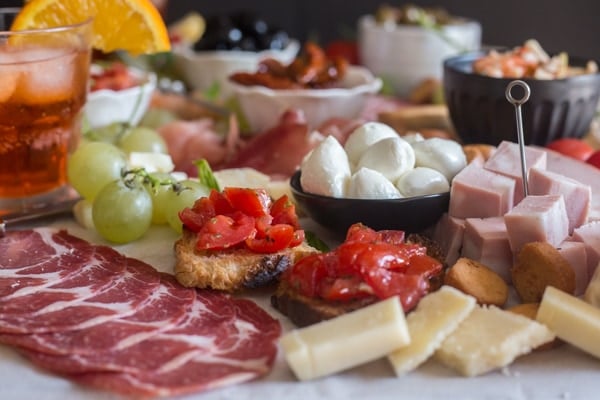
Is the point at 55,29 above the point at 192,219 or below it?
above

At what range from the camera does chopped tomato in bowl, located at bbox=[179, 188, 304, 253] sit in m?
1.22

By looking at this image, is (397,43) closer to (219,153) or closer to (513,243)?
(219,153)

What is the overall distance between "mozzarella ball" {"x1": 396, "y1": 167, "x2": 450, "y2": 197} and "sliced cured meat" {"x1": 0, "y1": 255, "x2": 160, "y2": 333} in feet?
1.44

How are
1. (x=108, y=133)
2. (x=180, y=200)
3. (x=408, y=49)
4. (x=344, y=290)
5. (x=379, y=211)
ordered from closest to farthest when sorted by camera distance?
(x=344, y=290), (x=379, y=211), (x=180, y=200), (x=108, y=133), (x=408, y=49)

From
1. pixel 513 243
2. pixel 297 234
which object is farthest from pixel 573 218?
pixel 297 234

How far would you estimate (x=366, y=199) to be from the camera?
1.28 meters

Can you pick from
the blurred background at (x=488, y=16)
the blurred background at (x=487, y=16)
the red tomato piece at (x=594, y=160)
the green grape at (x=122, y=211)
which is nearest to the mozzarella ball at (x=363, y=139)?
the green grape at (x=122, y=211)

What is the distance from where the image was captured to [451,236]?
130 cm

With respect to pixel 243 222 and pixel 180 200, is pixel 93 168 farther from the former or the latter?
pixel 243 222

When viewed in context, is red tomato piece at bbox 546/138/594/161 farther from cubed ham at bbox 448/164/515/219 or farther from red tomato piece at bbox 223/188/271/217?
red tomato piece at bbox 223/188/271/217

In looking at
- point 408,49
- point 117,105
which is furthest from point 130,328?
point 408,49

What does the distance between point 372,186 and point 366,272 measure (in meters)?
0.24

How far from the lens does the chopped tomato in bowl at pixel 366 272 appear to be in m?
1.08

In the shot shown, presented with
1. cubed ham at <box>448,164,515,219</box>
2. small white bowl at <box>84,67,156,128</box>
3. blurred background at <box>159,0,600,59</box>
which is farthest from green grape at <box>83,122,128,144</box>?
blurred background at <box>159,0,600,59</box>
